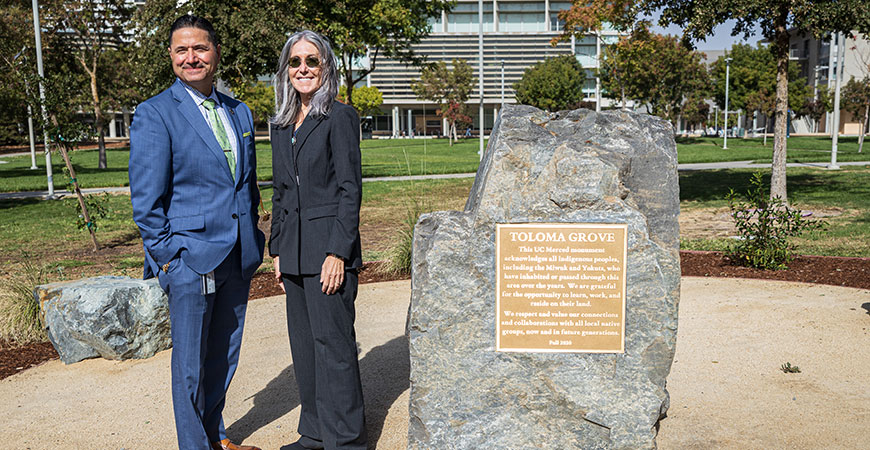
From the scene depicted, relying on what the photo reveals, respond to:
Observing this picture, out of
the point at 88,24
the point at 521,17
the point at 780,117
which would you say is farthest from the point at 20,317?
the point at 521,17

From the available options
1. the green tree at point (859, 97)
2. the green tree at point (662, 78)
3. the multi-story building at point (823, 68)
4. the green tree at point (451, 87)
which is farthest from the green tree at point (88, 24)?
the multi-story building at point (823, 68)

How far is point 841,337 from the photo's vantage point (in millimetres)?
5582

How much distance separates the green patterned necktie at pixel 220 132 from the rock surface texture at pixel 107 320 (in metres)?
2.43

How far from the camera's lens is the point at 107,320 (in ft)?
17.4

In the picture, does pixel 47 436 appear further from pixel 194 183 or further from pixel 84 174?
pixel 84 174

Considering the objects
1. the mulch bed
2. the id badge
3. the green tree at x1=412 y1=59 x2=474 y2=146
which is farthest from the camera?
the green tree at x1=412 y1=59 x2=474 y2=146

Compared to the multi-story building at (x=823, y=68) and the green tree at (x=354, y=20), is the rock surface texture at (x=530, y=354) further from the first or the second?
the multi-story building at (x=823, y=68)

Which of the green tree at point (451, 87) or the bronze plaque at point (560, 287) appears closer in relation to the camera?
the bronze plaque at point (560, 287)

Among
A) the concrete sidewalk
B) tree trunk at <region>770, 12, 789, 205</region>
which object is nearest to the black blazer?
the concrete sidewalk

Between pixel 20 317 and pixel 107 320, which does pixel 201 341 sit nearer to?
pixel 107 320

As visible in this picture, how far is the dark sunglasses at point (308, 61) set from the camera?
3399mm

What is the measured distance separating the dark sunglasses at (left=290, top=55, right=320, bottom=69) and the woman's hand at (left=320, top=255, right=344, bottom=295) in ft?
3.15

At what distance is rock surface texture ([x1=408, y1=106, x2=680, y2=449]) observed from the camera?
3410 millimetres

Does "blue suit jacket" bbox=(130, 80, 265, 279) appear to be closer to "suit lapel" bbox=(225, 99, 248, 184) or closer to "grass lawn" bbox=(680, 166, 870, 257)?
"suit lapel" bbox=(225, 99, 248, 184)
